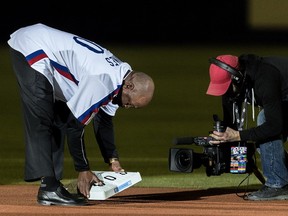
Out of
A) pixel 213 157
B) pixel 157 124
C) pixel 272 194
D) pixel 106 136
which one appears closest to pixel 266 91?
pixel 213 157

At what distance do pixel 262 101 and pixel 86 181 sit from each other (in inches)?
57.0

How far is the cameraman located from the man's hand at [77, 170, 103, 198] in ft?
3.27

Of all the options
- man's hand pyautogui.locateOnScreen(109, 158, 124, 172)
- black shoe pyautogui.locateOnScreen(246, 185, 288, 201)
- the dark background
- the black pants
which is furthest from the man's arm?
the dark background

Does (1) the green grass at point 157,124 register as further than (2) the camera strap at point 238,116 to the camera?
Yes

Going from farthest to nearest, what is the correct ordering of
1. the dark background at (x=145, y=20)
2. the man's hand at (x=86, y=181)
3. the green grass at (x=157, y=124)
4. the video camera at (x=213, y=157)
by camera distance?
the dark background at (x=145, y=20)
the green grass at (x=157, y=124)
the video camera at (x=213, y=157)
the man's hand at (x=86, y=181)

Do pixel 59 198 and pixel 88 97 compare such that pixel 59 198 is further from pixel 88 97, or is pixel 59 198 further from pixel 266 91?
pixel 266 91

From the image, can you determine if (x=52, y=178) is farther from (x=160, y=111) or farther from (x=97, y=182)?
(x=160, y=111)

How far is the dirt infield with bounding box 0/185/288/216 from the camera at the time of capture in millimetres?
7656

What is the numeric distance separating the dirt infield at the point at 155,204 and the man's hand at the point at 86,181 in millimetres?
116

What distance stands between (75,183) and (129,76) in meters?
1.12

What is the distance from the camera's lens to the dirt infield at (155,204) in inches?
301

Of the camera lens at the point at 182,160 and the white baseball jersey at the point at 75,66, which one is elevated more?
the white baseball jersey at the point at 75,66

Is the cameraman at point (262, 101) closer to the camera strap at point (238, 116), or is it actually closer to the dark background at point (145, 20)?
the camera strap at point (238, 116)

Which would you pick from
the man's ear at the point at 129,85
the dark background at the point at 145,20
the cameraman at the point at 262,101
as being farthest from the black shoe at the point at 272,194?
the dark background at the point at 145,20
